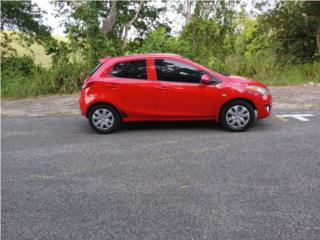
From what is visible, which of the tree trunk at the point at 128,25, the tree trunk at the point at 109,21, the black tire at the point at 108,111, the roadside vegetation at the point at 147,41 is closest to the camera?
the black tire at the point at 108,111

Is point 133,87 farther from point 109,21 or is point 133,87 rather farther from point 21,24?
point 21,24

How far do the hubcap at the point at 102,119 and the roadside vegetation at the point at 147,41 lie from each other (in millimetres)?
7094

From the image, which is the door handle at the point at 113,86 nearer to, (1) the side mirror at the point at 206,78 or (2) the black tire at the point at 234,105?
(1) the side mirror at the point at 206,78

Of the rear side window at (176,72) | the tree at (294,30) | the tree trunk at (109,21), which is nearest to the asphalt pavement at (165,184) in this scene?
the rear side window at (176,72)

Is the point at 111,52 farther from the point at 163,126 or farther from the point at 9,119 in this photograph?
the point at 163,126

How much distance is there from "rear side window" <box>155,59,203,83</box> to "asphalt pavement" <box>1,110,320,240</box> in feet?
3.52

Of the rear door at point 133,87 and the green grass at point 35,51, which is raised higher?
the green grass at point 35,51

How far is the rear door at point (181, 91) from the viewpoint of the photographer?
779 cm

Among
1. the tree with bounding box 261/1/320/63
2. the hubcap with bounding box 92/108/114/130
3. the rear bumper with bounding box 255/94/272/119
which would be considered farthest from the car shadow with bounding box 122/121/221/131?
the tree with bounding box 261/1/320/63

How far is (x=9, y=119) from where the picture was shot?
1045 centimetres

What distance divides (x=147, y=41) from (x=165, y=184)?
11.3 meters

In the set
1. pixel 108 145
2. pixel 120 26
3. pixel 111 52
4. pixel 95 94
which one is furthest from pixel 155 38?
pixel 108 145

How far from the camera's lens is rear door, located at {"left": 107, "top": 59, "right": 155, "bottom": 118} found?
796 centimetres

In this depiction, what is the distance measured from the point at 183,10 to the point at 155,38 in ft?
25.8
